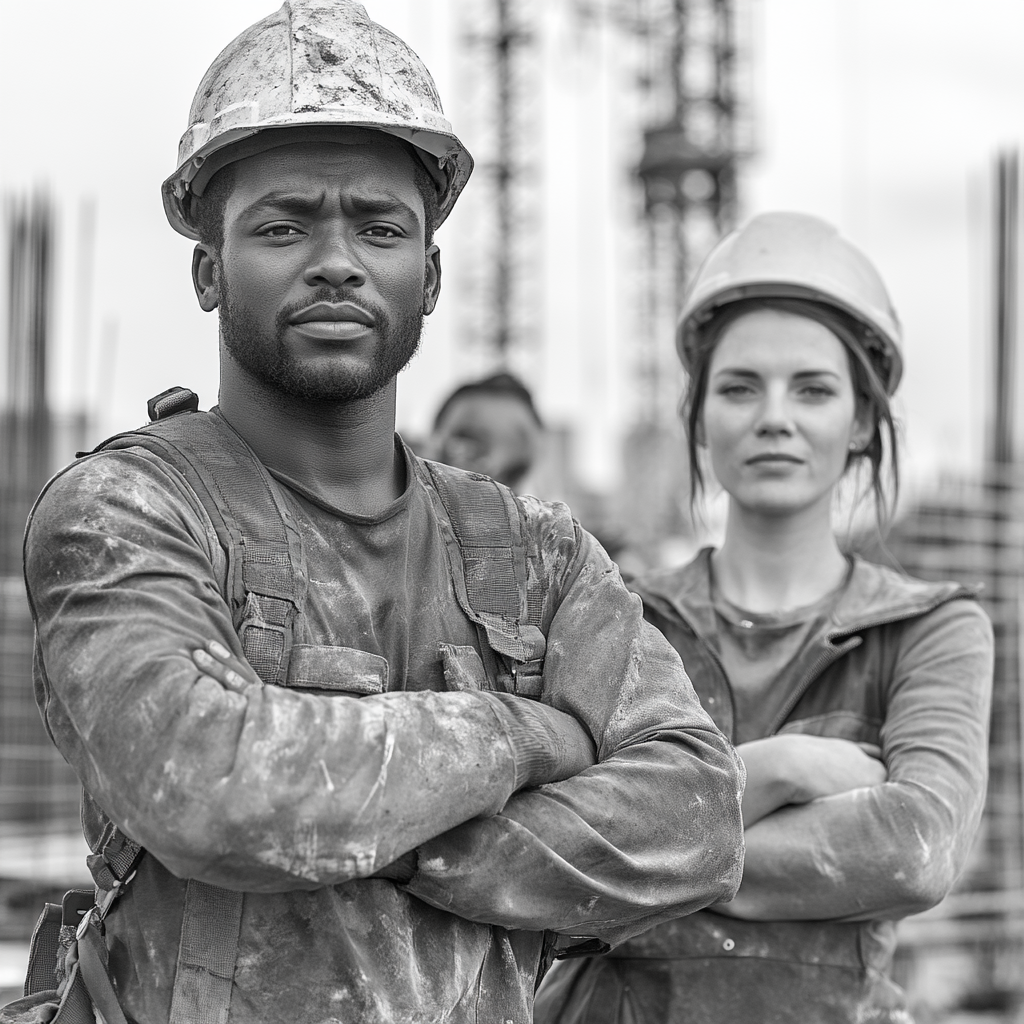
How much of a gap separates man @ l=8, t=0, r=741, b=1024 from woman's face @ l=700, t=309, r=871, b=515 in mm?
1082

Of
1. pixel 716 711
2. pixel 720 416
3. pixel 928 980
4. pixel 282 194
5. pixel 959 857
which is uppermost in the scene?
pixel 282 194

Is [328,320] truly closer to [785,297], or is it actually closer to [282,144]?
[282,144]

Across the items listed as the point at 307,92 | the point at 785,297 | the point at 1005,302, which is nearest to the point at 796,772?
the point at 785,297

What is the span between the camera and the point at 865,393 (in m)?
→ 4.38

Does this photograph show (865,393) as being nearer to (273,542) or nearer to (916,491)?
(273,542)

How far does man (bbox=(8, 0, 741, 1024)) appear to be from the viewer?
8.17ft

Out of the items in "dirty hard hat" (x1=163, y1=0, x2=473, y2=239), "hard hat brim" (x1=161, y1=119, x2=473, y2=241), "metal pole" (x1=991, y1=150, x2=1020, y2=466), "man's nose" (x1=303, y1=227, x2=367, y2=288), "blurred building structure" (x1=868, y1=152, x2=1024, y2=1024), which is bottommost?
"blurred building structure" (x1=868, y1=152, x2=1024, y2=1024)

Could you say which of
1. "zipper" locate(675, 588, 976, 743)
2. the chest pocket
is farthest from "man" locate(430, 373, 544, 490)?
the chest pocket

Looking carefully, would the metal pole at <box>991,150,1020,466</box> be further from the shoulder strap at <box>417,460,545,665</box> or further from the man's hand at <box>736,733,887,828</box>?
the shoulder strap at <box>417,460,545,665</box>

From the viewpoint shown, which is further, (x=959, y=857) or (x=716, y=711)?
(x=716, y=711)

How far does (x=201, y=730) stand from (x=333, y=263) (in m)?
0.88

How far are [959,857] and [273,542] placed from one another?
186 centimetres

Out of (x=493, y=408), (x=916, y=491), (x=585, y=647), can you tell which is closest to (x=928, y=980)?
(x=916, y=491)

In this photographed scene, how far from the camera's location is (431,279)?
10.5 ft
